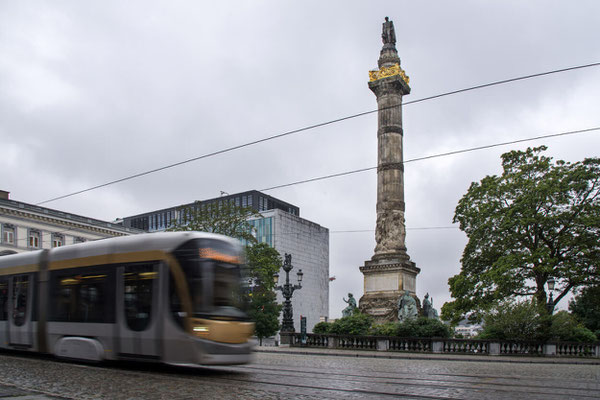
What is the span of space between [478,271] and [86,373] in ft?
82.3

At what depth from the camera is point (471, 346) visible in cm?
2448

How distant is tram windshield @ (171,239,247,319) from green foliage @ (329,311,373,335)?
1652 centimetres

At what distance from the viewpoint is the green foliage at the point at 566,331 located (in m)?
25.4

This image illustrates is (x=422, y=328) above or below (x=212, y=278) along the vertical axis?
below

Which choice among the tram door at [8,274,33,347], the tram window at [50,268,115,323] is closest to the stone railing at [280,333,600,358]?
the tram door at [8,274,33,347]

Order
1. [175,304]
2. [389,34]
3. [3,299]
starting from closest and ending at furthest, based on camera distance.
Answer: [175,304]
[3,299]
[389,34]

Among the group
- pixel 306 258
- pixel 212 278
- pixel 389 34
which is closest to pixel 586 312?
pixel 389 34

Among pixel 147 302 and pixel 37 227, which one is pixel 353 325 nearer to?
pixel 147 302

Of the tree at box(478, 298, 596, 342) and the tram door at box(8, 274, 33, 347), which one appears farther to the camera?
the tree at box(478, 298, 596, 342)

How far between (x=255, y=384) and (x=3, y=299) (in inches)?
388

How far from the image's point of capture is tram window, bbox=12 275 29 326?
15.6 m

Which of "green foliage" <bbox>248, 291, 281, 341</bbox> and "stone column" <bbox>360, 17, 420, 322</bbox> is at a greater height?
"stone column" <bbox>360, 17, 420, 322</bbox>

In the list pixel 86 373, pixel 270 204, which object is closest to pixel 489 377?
pixel 86 373

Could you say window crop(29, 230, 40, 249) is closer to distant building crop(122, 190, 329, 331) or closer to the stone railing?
distant building crop(122, 190, 329, 331)
